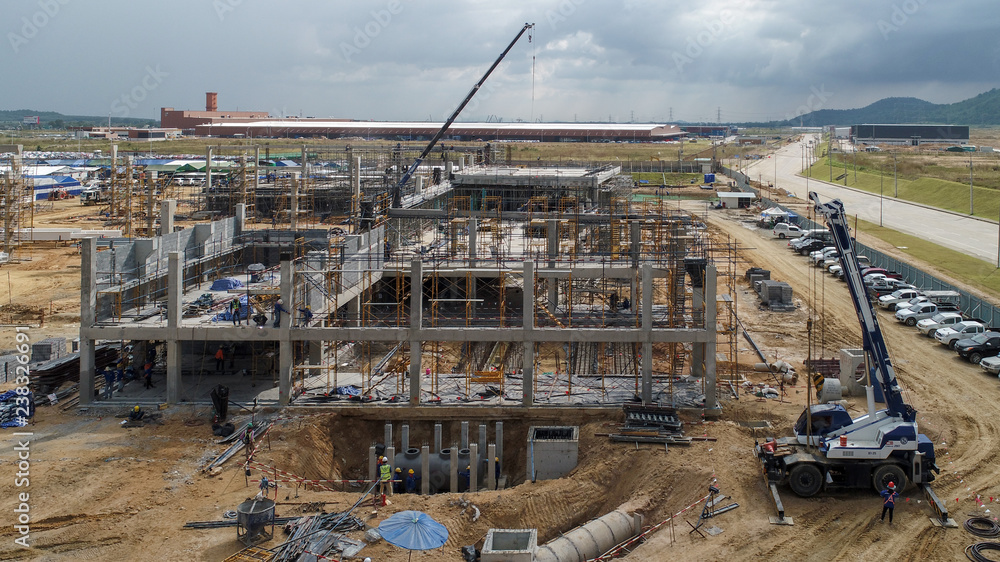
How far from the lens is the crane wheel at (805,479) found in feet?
69.4

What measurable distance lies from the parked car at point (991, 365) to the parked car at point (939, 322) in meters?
5.00

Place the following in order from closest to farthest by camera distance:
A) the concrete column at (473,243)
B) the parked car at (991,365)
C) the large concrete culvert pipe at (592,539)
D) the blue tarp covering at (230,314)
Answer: the large concrete culvert pipe at (592,539) → the blue tarp covering at (230,314) → the parked car at (991,365) → the concrete column at (473,243)

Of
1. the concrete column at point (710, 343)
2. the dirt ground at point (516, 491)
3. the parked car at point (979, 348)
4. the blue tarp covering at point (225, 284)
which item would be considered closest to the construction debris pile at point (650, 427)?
the dirt ground at point (516, 491)

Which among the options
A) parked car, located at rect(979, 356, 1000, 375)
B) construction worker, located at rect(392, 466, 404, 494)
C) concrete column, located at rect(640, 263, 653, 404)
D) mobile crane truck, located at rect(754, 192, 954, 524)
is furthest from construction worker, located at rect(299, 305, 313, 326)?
parked car, located at rect(979, 356, 1000, 375)

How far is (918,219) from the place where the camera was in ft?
242

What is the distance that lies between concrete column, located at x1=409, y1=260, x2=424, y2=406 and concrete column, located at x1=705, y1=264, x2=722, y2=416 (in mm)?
8731

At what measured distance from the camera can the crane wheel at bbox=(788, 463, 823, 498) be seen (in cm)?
2116

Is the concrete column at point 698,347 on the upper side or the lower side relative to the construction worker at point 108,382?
upper

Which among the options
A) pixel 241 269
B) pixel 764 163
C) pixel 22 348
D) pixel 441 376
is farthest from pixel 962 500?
pixel 764 163

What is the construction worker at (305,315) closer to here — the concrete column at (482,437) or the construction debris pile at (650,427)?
the concrete column at (482,437)

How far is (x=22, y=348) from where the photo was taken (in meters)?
33.0

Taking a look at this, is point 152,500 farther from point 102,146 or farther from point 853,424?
point 102,146

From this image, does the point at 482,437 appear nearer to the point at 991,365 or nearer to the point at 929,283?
the point at 991,365

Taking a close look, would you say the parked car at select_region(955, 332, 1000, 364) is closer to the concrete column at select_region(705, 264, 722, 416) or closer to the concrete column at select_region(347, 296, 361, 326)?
the concrete column at select_region(705, 264, 722, 416)
